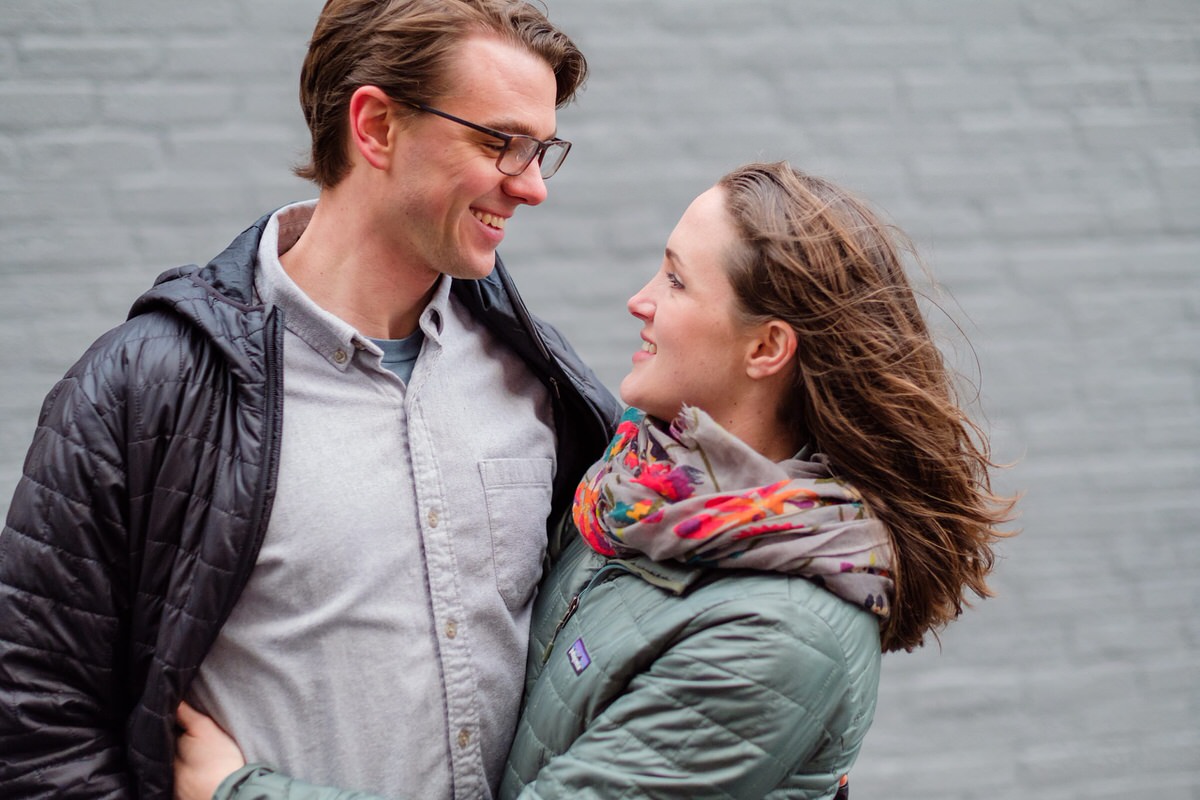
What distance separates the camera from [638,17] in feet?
9.55

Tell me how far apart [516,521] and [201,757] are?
0.58 metres

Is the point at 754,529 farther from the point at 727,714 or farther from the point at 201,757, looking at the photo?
the point at 201,757

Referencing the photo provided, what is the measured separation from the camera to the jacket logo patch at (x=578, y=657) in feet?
5.59

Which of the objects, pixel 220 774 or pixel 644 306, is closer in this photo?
pixel 220 774

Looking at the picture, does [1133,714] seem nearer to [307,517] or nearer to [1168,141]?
[1168,141]

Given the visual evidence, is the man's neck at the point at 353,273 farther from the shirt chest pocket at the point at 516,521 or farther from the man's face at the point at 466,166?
the shirt chest pocket at the point at 516,521

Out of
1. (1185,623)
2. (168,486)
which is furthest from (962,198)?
(168,486)

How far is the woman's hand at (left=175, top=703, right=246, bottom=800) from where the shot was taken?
1642 millimetres

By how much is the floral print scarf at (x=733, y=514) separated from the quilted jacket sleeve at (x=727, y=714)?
0.26 ft

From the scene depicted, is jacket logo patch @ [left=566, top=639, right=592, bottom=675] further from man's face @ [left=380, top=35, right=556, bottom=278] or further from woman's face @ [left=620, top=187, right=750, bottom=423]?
man's face @ [left=380, top=35, right=556, bottom=278]

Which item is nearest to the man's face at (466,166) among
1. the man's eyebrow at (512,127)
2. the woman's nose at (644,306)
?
the man's eyebrow at (512,127)

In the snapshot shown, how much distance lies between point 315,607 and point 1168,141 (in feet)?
8.73

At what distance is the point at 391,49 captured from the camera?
183 centimetres

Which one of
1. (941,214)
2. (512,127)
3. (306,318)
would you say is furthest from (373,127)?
(941,214)
